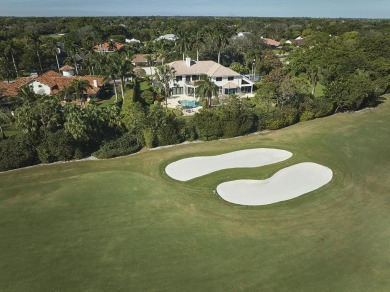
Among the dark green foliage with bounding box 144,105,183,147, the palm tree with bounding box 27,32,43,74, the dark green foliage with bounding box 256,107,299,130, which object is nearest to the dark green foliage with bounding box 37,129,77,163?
the dark green foliage with bounding box 144,105,183,147

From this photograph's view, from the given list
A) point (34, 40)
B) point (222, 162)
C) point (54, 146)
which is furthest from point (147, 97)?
point (34, 40)

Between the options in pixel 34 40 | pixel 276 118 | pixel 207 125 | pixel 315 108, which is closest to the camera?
pixel 207 125

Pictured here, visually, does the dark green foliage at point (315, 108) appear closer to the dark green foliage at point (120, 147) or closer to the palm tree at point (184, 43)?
the dark green foliage at point (120, 147)

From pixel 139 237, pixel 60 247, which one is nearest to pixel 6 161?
pixel 60 247

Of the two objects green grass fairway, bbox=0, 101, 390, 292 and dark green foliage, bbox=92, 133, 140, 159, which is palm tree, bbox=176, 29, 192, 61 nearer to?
dark green foliage, bbox=92, 133, 140, 159

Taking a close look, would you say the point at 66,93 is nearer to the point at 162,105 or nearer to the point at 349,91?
the point at 162,105

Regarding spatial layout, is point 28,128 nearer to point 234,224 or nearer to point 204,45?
point 234,224
